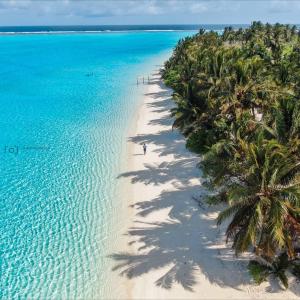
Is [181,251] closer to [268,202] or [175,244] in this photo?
[175,244]

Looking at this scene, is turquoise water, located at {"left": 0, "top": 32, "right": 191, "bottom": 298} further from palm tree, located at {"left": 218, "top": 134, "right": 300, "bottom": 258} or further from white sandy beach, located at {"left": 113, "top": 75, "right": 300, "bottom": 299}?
palm tree, located at {"left": 218, "top": 134, "right": 300, "bottom": 258}

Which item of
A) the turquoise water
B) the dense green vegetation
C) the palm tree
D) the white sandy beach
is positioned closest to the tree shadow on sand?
the white sandy beach

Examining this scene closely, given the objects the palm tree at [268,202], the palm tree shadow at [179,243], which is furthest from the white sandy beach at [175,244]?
the palm tree at [268,202]

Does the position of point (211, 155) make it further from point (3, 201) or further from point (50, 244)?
point (3, 201)

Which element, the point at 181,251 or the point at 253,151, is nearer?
the point at 253,151

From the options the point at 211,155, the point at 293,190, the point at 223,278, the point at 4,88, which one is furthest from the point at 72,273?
the point at 4,88

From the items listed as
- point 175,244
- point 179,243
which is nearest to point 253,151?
point 179,243
